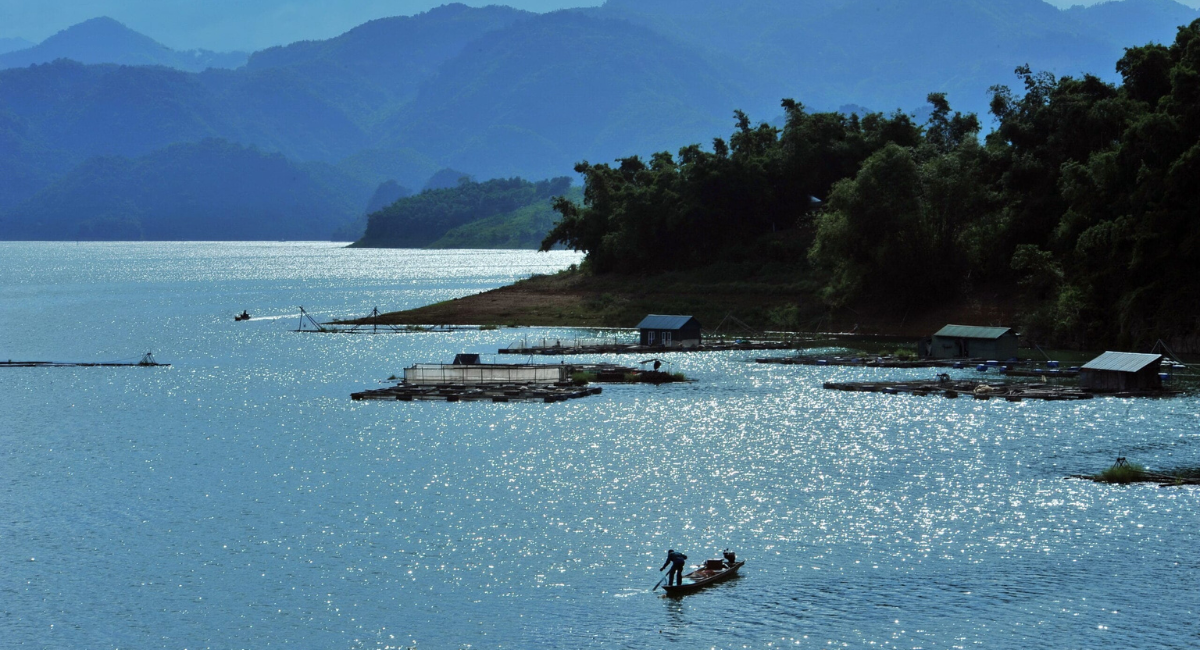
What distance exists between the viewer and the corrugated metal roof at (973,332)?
8894 cm

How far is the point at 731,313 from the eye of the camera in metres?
120

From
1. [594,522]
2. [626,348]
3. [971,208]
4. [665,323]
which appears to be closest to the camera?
[594,522]

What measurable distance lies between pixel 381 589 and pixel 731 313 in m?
85.7

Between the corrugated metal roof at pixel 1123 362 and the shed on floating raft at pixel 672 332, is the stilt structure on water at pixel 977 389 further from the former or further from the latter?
the shed on floating raft at pixel 672 332

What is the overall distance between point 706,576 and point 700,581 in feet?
1.00

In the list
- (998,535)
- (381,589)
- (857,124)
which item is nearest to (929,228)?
(857,124)

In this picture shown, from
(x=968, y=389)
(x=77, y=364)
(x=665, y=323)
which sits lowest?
(x=77, y=364)

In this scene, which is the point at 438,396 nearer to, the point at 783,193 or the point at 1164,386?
the point at 1164,386

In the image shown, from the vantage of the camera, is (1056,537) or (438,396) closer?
(1056,537)

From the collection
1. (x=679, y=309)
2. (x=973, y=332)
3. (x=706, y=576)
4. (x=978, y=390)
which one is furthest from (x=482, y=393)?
(x=679, y=309)

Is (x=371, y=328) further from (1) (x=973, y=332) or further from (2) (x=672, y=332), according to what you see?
(1) (x=973, y=332)

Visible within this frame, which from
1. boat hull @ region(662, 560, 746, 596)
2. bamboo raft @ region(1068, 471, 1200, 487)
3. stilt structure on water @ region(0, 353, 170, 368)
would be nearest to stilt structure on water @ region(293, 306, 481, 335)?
stilt structure on water @ region(0, 353, 170, 368)

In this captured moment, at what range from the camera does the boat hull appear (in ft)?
116

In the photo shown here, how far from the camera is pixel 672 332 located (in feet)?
333
